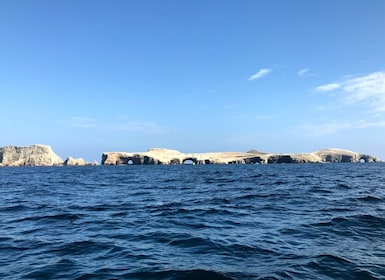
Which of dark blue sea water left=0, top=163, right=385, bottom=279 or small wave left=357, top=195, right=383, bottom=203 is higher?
small wave left=357, top=195, right=383, bottom=203

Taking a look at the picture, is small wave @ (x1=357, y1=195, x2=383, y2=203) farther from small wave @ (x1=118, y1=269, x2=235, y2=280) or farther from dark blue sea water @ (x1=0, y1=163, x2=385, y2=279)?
small wave @ (x1=118, y1=269, x2=235, y2=280)

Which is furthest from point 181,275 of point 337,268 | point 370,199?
point 370,199

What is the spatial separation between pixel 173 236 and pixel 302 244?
4.71m

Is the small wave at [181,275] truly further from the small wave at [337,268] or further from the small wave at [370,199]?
the small wave at [370,199]

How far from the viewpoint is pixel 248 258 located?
9.95 m

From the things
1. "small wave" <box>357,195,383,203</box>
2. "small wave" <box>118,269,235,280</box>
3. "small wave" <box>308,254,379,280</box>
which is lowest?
"small wave" <box>118,269,235,280</box>

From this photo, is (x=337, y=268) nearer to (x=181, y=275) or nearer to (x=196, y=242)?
(x=181, y=275)

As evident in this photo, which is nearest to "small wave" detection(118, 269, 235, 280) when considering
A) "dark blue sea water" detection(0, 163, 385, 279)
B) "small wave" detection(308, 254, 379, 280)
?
"dark blue sea water" detection(0, 163, 385, 279)

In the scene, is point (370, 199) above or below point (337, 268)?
above

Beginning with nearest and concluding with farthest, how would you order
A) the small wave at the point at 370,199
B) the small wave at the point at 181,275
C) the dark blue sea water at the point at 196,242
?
the small wave at the point at 181,275 < the dark blue sea water at the point at 196,242 < the small wave at the point at 370,199

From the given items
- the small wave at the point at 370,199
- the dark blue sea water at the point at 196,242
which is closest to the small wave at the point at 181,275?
the dark blue sea water at the point at 196,242

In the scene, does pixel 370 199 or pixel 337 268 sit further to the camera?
pixel 370 199

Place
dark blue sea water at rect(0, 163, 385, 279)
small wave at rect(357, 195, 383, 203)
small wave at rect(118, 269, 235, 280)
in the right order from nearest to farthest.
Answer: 1. small wave at rect(118, 269, 235, 280)
2. dark blue sea water at rect(0, 163, 385, 279)
3. small wave at rect(357, 195, 383, 203)

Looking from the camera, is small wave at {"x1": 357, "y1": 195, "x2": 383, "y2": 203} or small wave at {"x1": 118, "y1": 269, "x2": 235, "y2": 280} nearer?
small wave at {"x1": 118, "y1": 269, "x2": 235, "y2": 280}
